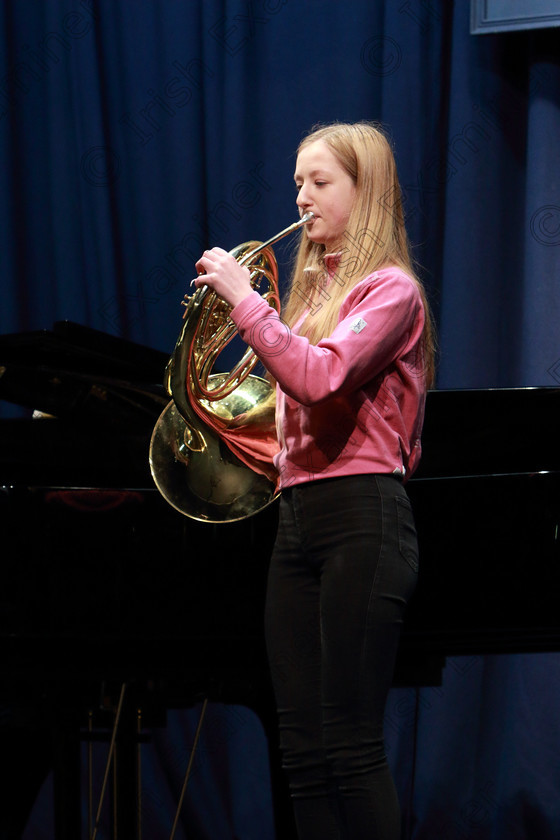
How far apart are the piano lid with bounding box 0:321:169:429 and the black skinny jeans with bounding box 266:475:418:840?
0.67 m

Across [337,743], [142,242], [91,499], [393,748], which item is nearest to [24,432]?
[91,499]

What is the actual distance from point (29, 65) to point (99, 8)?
30cm

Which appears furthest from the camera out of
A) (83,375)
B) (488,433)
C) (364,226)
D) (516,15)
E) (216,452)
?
(516,15)

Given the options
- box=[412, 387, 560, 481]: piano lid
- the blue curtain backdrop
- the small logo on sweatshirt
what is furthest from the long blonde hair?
the blue curtain backdrop

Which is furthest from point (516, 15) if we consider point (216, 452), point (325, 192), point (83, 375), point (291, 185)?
point (216, 452)

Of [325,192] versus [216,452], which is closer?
[325,192]

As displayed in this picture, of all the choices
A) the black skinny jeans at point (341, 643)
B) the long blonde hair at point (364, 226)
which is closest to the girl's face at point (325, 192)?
the long blonde hair at point (364, 226)

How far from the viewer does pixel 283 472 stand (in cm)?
139

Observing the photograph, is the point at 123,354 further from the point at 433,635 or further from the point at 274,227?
the point at 274,227

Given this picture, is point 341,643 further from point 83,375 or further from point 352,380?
point 83,375

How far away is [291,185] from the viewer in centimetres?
289

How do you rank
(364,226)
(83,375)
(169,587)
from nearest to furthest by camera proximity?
(364,226) < (169,587) < (83,375)

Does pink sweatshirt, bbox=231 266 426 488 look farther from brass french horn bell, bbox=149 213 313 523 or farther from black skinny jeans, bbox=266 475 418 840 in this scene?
brass french horn bell, bbox=149 213 313 523

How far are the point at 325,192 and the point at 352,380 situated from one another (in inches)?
13.6
